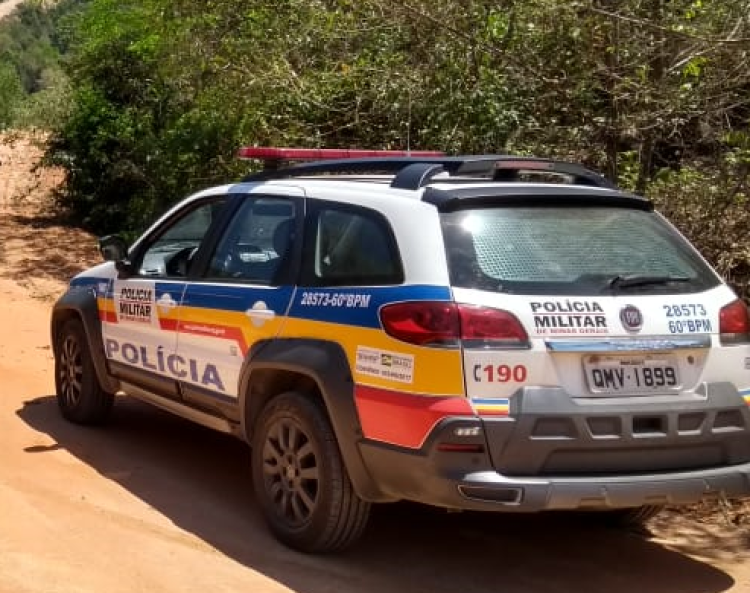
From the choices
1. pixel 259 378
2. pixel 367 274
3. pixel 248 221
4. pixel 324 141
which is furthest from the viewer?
pixel 324 141

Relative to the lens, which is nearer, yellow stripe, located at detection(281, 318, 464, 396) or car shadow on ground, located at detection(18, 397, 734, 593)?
yellow stripe, located at detection(281, 318, 464, 396)

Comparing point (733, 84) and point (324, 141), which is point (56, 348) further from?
point (733, 84)

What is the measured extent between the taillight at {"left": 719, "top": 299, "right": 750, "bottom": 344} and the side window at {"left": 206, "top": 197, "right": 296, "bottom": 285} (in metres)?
1.94

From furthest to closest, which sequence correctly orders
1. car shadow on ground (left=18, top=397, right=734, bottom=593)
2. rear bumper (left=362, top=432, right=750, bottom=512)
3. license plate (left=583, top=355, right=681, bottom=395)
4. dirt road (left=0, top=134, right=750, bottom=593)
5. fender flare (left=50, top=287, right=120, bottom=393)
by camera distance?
fender flare (left=50, top=287, right=120, bottom=393) → car shadow on ground (left=18, top=397, right=734, bottom=593) → dirt road (left=0, top=134, right=750, bottom=593) → license plate (left=583, top=355, right=681, bottom=395) → rear bumper (left=362, top=432, right=750, bottom=512)

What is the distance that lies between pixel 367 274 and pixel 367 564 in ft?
4.23

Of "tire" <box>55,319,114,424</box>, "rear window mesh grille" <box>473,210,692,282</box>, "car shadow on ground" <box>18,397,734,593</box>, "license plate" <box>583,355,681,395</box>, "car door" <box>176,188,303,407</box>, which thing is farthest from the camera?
"tire" <box>55,319,114,424</box>

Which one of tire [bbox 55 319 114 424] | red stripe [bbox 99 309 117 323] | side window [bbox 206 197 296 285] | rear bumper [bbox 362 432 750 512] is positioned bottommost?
tire [bbox 55 319 114 424]

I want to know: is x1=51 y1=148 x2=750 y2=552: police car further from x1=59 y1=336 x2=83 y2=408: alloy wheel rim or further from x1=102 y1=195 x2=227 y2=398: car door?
x1=59 y1=336 x2=83 y2=408: alloy wheel rim

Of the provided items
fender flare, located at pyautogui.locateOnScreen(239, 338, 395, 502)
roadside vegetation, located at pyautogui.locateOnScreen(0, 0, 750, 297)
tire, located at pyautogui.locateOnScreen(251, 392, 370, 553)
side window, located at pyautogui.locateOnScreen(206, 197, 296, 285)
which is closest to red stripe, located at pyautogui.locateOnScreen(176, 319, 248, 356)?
fender flare, located at pyautogui.locateOnScreen(239, 338, 395, 502)

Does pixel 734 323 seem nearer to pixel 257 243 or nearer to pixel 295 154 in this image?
pixel 257 243

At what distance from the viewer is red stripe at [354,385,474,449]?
13.8 feet

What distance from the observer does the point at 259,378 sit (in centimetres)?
522

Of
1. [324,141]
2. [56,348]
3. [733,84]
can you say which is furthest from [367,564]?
[324,141]

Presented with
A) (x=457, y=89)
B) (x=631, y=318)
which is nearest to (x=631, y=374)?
(x=631, y=318)
